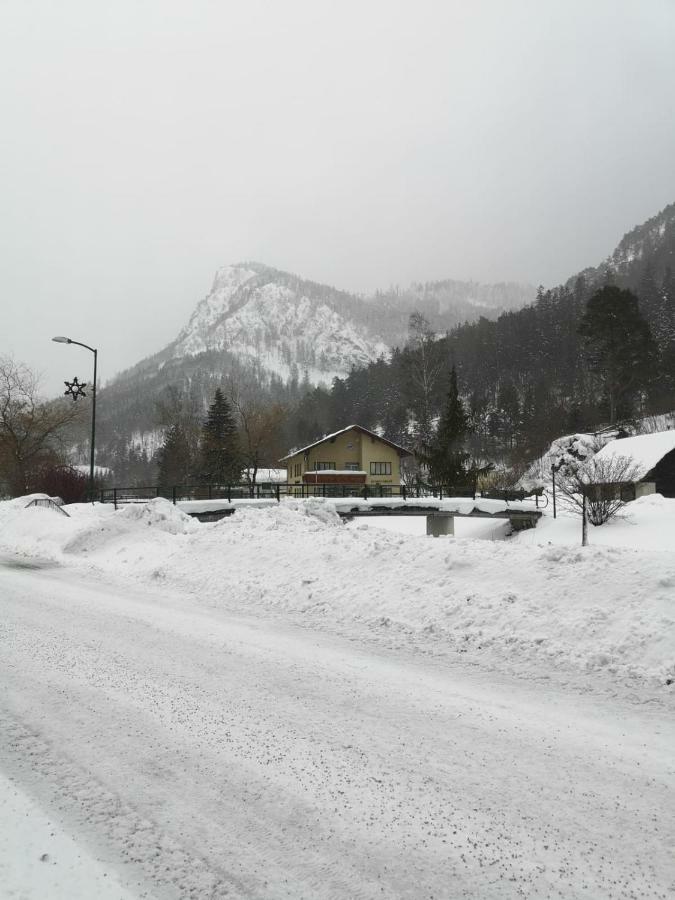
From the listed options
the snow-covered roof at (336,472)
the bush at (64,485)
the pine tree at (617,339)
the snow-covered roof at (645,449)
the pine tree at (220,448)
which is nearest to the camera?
the bush at (64,485)

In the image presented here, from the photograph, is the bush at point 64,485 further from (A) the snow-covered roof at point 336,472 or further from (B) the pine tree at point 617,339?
(B) the pine tree at point 617,339

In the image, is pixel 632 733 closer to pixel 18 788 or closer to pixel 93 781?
pixel 93 781

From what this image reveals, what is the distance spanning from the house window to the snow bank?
4850 cm

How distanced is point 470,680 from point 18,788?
392 cm

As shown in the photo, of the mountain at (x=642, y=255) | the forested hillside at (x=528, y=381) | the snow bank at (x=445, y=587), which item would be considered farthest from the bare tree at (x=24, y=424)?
the mountain at (x=642, y=255)

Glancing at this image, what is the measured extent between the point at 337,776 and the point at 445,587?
15.4ft

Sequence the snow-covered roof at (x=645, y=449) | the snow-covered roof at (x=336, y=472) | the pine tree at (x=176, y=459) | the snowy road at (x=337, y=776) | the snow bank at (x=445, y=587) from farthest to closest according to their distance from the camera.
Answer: the pine tree at (x=176, y=459), the snow-covered roof at (x=336, y=472), the snow-covered roof at (x=645, y=449), the snow bank at (x=445, y=587), the snowy road at (x=337, y=776)

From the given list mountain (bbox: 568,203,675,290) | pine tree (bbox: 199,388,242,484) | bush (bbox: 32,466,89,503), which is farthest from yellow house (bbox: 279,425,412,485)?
mountain (bbox: 568,203,675,290)

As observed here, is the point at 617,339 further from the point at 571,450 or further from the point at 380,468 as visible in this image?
the point at 380,468

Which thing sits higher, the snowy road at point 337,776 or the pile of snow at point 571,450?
the pile of snow at point 571,450

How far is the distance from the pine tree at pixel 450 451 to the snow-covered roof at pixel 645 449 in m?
10.3

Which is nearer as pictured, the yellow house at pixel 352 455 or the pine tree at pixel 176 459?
the yellow house at pixel 352 455

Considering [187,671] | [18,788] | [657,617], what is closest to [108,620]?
[187,671]

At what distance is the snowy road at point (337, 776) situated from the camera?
8.47ft
